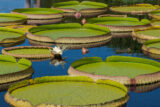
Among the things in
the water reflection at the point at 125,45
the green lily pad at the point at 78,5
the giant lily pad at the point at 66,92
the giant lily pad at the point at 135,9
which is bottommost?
the water reflection at the point at 125,45

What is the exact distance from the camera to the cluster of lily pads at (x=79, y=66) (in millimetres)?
5836

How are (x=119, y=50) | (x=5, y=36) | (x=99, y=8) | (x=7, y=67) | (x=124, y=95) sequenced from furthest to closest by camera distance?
(x=99, y=8)
(x=5, y=36)
(x=119, y=50)
(x=7, y=67)
(x=124, y=95)

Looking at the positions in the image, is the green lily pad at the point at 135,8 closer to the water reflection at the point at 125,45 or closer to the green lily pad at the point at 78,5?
the green lily pad at the point at 78,5

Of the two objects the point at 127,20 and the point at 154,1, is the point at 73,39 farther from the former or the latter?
the point at 154,1

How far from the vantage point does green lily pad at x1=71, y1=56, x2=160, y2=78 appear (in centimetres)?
722

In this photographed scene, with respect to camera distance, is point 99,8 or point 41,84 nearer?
point 41,84

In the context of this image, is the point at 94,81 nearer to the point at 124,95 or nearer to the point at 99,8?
the point at 124,95

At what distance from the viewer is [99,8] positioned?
16.6 metres

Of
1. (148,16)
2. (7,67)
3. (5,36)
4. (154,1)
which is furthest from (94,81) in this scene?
(154,1)

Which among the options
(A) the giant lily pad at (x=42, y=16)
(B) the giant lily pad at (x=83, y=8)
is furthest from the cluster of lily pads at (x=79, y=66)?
(B) the giant lily pad at (x=83, y=8)

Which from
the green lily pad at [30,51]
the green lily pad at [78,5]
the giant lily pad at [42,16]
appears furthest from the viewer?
the green lily pad at [78,5]

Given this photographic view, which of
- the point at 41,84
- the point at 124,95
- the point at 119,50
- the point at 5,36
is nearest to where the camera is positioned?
the point at 124,95

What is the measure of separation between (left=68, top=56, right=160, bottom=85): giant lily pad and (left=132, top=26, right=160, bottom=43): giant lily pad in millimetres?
2852

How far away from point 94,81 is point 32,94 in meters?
1.11
